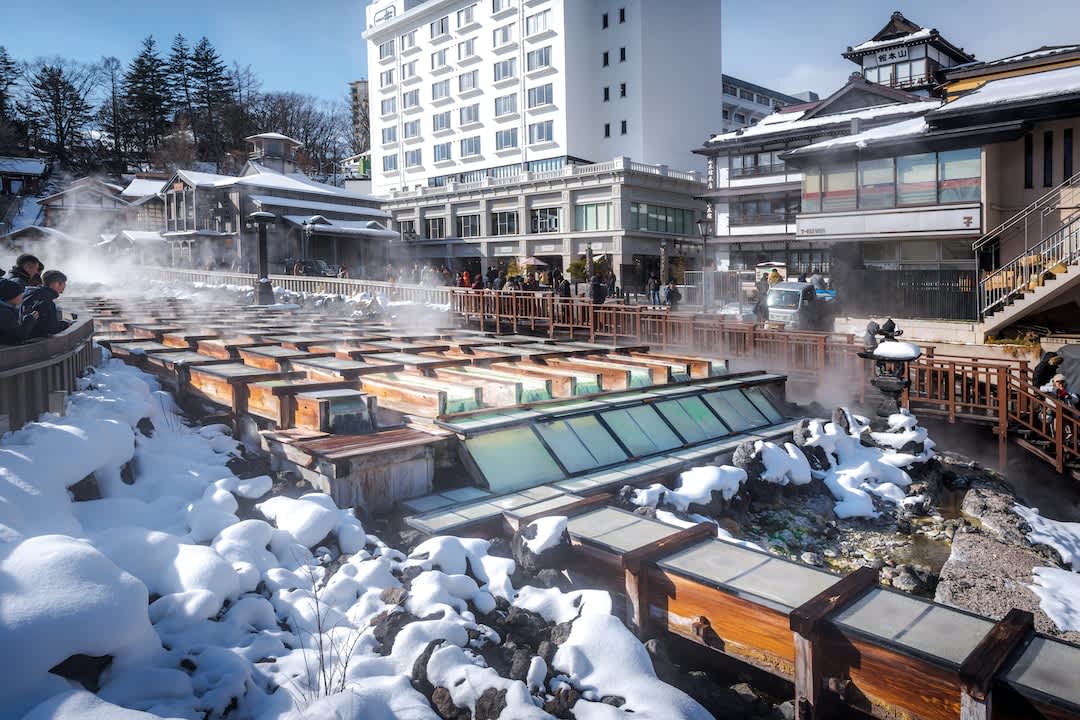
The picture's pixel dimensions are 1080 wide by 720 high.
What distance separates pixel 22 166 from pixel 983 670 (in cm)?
6670

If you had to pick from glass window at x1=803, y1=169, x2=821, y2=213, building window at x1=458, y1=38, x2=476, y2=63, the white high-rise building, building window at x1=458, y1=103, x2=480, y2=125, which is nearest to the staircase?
glass window at x1=803, y1=169, x2=821, y2=213

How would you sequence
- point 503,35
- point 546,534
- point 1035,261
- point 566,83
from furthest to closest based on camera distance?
1. point 503,35
2. point 566,83
3. point 1035,261
4. point 546,534

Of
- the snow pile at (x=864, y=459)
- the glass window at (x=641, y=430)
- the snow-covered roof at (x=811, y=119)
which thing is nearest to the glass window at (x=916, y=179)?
the snow-covered roof at (x=811, y=119)

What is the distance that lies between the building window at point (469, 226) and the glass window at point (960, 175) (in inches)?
1334

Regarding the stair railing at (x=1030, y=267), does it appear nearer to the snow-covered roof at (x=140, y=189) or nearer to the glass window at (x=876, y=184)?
the glass window at (x=876, y=184)

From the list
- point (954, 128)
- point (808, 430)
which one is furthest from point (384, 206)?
A: point (808, 430)

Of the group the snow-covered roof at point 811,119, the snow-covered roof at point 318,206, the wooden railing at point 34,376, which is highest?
the snow-covered roof at point 811,119

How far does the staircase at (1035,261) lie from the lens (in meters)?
16.8

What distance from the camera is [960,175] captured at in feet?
69.9

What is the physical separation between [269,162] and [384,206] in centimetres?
879

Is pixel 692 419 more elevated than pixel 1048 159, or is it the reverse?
pixel 1048 159

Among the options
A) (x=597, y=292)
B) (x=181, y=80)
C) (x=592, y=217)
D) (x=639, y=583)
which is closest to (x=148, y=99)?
(x=181, y=80)

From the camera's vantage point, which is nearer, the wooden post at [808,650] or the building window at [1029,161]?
the wooden post at [808,650]

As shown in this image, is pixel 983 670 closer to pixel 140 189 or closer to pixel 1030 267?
pixel 1030 267
